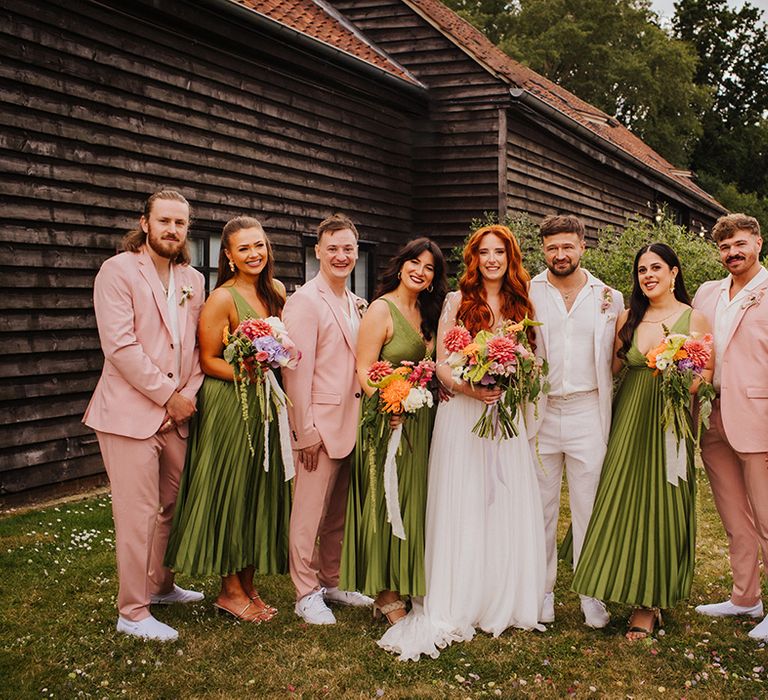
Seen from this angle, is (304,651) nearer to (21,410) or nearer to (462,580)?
(462,580)

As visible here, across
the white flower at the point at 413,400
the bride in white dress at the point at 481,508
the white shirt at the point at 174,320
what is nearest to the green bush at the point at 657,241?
the bride in white dress at the point at 481,508

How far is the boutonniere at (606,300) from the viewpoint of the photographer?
4.76 m

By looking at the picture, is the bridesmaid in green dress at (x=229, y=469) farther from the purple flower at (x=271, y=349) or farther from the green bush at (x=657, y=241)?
the green bush at (x=657, y=241)

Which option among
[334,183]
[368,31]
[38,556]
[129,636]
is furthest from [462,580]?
[368,31]

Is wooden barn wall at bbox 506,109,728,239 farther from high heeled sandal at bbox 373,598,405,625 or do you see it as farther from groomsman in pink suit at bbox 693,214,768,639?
high heeled sandal at bbox 373,598,405,625

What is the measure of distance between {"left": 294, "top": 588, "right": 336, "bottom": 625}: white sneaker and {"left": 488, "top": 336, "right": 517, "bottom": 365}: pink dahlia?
178cm

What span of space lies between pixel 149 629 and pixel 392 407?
1.79 meters

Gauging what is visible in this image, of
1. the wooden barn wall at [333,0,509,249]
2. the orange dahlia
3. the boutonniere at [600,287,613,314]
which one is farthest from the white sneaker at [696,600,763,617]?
the wooden barn wall at [333,0,509,249]

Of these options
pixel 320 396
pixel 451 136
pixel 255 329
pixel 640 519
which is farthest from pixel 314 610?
pixel 451 136

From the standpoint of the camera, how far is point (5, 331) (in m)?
7.10

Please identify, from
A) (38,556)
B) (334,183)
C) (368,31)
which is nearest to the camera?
(38,556)

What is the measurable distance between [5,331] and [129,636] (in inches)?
145

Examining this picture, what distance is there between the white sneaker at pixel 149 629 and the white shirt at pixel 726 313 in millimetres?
3390

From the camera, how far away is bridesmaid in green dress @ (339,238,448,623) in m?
4.60
